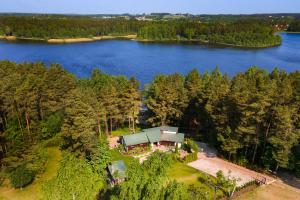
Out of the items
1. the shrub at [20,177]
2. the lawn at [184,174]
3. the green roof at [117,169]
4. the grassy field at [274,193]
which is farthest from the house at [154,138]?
the grassy field at [274,193]

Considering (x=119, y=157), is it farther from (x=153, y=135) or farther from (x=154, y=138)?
(x=153, y=135)

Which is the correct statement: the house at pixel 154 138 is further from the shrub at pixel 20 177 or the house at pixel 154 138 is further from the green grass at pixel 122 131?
the shrub at pixel 20 177

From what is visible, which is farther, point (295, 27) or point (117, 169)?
point (295, 27)

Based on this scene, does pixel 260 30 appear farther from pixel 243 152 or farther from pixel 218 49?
pixel 243 152

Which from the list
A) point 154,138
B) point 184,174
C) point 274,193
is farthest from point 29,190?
point 274,193

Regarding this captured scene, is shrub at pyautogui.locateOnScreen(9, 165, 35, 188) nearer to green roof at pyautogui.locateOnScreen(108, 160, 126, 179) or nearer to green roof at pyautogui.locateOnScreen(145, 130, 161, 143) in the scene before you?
green roof at pyautogui.locateOnScreen(108, 160, 126, 179)

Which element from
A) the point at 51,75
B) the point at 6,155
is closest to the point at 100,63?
the point at 51,75

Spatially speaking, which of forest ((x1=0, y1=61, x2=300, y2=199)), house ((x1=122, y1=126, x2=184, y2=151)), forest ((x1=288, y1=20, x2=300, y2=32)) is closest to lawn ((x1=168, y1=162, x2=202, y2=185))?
forest ((x1=0, y1=61, x2=300, y2=199))
